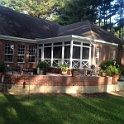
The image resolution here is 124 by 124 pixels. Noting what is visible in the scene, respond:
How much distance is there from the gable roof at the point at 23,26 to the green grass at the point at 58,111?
32.5ft

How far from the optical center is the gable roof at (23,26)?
16.3 metres

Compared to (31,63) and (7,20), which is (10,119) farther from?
(7,20)

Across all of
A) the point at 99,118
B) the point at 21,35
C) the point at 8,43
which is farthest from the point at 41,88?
the point at 21,35

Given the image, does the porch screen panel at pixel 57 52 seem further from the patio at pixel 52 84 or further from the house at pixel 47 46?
the patio at pixel 52 84

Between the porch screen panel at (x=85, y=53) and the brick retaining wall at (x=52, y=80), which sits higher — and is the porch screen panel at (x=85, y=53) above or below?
above

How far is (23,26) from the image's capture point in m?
18.3

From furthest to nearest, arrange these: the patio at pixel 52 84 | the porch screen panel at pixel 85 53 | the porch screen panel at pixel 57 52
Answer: the porch screen panel at pixel 57 52 < the porch screen panel at pixel 85 53 < the patio at pixel 52 84

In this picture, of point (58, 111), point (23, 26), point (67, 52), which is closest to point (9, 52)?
point (23, 26)

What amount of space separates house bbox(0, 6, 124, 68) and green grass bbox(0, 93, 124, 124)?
22.6ft

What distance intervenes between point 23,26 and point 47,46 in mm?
4042

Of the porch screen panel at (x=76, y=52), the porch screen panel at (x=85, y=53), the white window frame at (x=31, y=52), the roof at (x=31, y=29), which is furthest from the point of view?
the white window frame at (x=31, y=52)

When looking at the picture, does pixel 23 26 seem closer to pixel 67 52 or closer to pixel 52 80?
pixel 67 52

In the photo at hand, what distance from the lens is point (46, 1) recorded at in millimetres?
37062

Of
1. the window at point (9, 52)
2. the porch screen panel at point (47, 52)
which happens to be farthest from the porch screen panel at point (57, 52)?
the window at point (9, 52)
